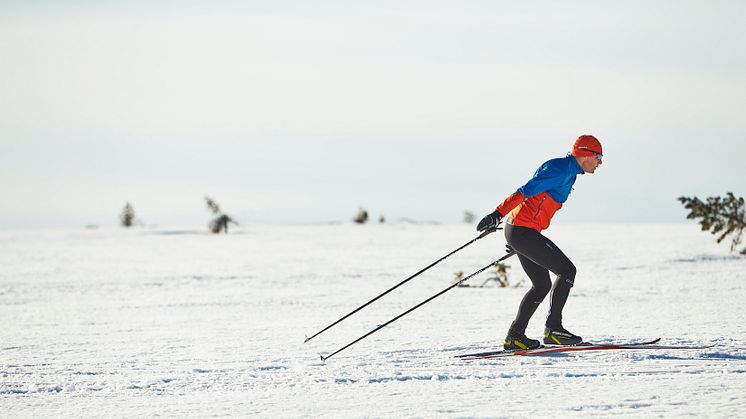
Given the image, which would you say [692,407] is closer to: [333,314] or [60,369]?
[60,369]

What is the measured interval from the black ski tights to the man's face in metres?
0.64

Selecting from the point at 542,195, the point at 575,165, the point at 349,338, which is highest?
the point at 575,165

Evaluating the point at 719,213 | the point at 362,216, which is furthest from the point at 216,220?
the point at 719,213

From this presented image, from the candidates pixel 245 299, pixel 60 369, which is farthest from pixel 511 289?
pixel 60 369

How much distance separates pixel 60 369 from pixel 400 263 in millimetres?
11051

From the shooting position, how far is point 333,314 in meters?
9.72

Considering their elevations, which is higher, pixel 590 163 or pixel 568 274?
pixel 590 163

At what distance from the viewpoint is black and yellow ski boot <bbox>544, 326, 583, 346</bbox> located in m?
6.25

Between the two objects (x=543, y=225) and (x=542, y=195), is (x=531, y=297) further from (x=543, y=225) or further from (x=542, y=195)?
(x=542, y=195)

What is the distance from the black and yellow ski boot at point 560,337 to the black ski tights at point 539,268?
1.6 inches

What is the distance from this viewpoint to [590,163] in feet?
20.2

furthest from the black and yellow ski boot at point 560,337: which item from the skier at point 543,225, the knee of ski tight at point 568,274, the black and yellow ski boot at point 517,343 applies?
the knee of ski tight at point 568,274

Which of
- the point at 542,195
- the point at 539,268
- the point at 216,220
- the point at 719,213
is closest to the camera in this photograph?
the point at 542,195

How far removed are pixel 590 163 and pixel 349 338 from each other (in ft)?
9.55
